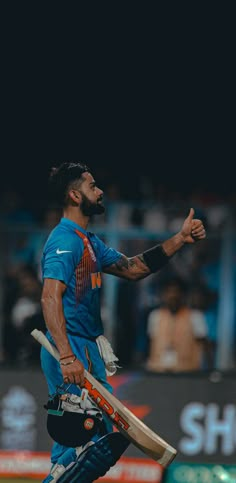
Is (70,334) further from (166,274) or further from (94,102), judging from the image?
(94,102)

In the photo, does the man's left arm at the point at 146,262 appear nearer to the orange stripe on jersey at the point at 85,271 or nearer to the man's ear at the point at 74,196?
the orange stripe on jersey at the point at 85,271

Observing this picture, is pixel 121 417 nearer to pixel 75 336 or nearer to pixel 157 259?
pixel 75 336

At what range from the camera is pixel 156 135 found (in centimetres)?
1725

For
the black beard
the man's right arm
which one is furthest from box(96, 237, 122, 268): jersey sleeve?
the man's right arm

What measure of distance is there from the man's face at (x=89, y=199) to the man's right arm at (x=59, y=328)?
0.59 meters

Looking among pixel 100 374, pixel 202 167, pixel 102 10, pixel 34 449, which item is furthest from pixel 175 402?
pixel 102 10

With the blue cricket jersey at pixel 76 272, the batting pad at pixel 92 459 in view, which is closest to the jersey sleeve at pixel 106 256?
the blue cricket jersey at pixel 76 272

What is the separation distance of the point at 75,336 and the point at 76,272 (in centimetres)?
38

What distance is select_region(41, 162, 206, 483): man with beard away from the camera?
21.1 feet

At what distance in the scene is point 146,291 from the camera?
1161 centimetres

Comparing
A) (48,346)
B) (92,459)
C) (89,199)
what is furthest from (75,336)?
(89,199)

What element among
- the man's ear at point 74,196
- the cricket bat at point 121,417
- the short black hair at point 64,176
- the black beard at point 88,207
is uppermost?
the short black hair at point 64,176

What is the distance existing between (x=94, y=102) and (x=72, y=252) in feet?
38.0

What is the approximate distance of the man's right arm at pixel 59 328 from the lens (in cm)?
632
